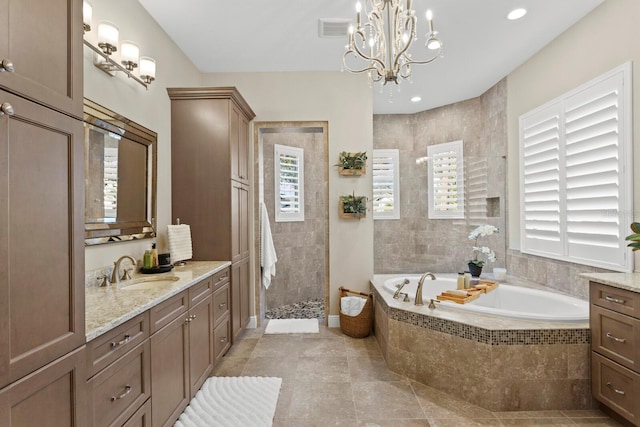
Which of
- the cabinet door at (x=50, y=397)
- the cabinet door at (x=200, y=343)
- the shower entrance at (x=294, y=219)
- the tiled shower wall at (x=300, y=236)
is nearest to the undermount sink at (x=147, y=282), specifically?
the cabinet door at (x=200, y=343)

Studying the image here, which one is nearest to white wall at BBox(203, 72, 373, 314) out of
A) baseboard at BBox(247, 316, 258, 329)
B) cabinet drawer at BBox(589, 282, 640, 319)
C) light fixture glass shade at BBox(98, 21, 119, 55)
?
baseboard at BBox(247, 316, 258, 329)

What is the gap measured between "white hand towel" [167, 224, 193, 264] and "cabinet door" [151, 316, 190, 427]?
0.79 meters

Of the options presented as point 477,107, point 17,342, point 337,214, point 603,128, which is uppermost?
point 477,107

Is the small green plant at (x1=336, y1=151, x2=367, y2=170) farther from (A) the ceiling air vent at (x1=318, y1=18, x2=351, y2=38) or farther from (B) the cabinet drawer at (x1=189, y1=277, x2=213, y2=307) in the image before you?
(B) the cabinet drawer at (x1=189, y1=277, x2=213, y2=307)

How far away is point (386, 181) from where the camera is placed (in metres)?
4.97

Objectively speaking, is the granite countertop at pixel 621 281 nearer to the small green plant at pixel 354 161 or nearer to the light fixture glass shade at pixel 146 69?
the small green plant at pixel 354 161

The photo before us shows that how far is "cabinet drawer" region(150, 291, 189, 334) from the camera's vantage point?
5.69 feet

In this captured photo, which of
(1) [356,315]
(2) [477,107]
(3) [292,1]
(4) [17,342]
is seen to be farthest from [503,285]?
(4) [17,342]

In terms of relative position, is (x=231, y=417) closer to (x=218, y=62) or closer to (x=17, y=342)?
(x=17, y=342)

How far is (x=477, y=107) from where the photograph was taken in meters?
4.46

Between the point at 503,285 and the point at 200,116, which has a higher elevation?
the point at 200,116

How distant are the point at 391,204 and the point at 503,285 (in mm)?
1981

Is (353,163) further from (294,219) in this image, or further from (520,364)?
(520,364)

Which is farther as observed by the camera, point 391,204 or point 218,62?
point 391,204
